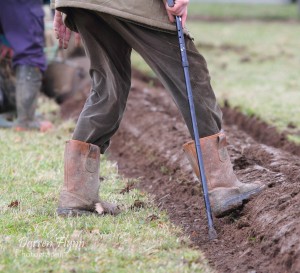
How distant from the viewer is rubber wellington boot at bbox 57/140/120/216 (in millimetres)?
4754

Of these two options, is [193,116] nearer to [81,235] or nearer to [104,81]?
→ [104,81]

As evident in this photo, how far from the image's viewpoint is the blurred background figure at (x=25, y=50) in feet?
25.6

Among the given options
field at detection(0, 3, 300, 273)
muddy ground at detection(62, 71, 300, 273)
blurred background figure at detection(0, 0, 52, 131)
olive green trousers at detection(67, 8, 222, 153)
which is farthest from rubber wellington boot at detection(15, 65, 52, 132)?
olive green trousers at detection(67, 8, 222, 153)

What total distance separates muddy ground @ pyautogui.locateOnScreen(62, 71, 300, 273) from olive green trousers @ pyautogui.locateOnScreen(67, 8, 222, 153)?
1.83 feet

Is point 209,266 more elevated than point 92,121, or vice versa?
point 92,121

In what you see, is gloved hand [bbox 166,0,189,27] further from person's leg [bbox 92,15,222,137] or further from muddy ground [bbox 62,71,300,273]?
muddy ground [bbox 62,71,300,273]

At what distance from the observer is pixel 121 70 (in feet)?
15.6

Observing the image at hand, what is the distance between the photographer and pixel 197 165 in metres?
4.61

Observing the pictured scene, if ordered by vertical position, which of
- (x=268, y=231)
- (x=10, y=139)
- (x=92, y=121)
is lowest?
(x=10, y=139)

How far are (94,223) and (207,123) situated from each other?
0.86m

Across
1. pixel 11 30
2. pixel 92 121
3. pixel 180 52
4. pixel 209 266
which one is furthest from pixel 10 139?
pixel 209 266

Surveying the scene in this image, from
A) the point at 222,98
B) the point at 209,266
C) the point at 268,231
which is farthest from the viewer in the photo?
the point at 222,98

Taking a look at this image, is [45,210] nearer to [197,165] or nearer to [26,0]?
[197,165]

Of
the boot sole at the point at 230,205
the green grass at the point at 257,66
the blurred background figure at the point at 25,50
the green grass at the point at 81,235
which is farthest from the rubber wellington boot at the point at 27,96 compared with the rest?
the boot sole at the point at 230,205
